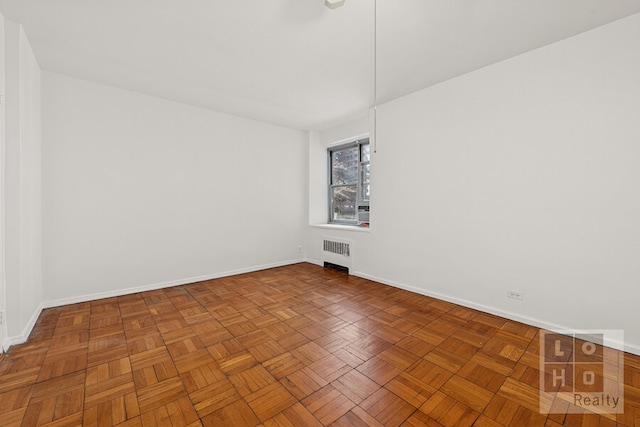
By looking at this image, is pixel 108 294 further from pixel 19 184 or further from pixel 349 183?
pixel 349 183

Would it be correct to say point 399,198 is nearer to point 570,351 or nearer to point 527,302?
point 527,302

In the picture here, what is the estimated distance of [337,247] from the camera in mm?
4535

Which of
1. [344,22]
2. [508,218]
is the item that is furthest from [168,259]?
[508,218]

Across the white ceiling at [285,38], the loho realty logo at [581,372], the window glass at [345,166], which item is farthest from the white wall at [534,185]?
the window glass at [345,166]

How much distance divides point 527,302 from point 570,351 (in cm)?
51

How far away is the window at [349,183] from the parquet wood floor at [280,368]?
2.16 m

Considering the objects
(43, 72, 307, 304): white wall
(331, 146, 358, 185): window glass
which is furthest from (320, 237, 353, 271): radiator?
(331, 146, 358, 185): window glass

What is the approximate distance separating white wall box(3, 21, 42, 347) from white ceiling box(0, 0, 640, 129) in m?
0.25

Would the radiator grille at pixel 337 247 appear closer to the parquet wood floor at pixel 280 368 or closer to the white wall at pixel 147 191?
the white wall at pixel 147 191

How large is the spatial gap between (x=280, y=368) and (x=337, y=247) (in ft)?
9.07

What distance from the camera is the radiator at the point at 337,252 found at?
4.35 metres

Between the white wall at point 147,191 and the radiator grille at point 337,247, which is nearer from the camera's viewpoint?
the white wall at point 147,191

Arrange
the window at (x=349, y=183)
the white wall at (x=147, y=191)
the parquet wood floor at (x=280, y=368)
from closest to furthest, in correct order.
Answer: the parquet wood floor at (x=280, y=368) < the white wall at (x=147, y=191) < the window at (x=349, y=183)

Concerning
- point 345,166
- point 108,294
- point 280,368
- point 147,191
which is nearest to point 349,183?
point 345,166
